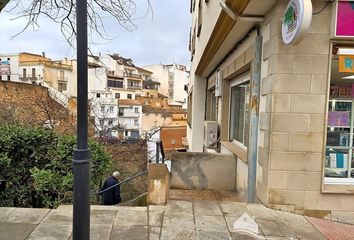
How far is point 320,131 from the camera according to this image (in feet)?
14.6

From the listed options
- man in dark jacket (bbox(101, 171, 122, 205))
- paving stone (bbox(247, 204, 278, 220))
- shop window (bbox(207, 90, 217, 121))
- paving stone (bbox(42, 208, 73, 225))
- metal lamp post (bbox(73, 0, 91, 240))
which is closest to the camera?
metal lamp post (bbox(73, 0, 91, 240))

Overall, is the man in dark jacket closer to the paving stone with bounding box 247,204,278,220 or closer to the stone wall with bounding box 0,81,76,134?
the stone wall with bounding box 0,81,76,134

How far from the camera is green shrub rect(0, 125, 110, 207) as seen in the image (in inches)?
212

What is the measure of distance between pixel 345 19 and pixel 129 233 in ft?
12.5

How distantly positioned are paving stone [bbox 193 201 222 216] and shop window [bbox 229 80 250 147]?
112 inches

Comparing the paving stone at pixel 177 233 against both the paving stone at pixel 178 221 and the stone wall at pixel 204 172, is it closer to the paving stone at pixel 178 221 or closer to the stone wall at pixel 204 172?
the paving stone at pixel 178 221

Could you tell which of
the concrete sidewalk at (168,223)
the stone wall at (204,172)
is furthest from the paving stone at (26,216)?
the stone wall at (204,172)

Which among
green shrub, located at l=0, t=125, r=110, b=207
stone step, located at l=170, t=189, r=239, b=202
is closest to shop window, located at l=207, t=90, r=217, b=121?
stone step, located at l=170, t=189, r=239, b=202

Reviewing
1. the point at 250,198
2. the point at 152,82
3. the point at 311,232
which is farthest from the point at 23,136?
the point at 152,82

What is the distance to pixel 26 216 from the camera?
4.16m

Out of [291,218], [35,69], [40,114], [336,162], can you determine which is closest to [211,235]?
[291,218]

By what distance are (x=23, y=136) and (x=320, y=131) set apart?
477cm

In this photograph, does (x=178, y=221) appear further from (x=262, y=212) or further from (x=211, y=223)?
(x=262, y=212)

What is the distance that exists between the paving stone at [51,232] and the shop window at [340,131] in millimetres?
3590
